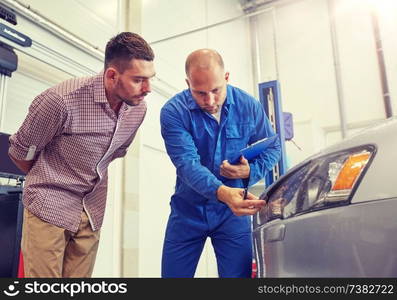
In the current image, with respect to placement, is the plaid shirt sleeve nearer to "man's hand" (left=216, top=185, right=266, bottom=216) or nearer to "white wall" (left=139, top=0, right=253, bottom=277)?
"man's hand" (left=216, top=185, right=266, bottom=216)

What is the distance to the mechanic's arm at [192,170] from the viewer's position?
1.34 metres

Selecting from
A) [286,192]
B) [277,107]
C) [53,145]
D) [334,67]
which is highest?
[334,67]

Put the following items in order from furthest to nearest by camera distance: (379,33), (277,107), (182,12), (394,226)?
(379,33) < (182,12) < (277,107) < (394,226)

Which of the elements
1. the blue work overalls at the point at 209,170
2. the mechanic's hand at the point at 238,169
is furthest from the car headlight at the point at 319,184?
the blue work overalls at the point at 209,170

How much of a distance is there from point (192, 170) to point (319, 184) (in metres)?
0.59

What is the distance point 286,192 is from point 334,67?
497 cm

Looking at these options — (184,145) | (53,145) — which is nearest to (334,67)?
(184,145)

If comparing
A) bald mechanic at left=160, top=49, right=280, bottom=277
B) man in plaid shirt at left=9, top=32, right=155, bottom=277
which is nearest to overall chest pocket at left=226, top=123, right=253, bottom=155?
bald mechanic at left=160, top=49, right=280, bottom=277

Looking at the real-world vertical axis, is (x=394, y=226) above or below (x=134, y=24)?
below

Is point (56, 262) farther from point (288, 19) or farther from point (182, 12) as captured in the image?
point (288, 19)

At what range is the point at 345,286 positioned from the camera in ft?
2.81

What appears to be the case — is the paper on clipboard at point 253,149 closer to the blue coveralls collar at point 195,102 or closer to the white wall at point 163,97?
the blue coveralls collar at point 195,102

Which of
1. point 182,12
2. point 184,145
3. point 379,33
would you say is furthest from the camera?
point 379,33

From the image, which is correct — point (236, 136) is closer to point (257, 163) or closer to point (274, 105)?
point (257, 163)
